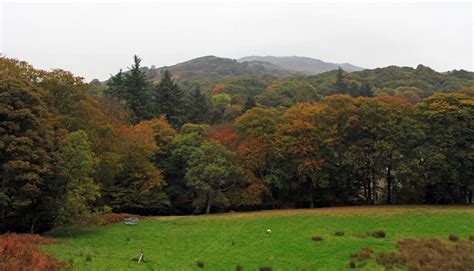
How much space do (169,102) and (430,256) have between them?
59.3 meters

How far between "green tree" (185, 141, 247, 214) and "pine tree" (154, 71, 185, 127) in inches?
1019

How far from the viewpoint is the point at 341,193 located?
169ft

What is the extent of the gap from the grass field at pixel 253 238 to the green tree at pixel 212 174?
560 cm

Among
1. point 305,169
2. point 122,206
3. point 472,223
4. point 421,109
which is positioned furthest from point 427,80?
point 122,206

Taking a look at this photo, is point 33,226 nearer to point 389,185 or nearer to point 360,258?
point 360,258

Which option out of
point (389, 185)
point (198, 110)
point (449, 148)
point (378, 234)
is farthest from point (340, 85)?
point (378, 234)

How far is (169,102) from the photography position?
2968 inches

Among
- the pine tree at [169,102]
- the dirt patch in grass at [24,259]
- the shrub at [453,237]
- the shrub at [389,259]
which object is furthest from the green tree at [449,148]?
the pine tree at [169,102]

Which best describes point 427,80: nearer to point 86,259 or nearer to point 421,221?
point 421,221

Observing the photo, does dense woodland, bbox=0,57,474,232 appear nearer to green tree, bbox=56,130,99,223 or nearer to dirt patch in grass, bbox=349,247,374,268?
green tree, bbox=56,130,99,223

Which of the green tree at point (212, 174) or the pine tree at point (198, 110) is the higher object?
the pine tree at point (198, 110)

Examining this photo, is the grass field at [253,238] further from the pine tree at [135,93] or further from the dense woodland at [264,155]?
the pine tree at [135,93]

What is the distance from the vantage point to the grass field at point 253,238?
23203 millimetres

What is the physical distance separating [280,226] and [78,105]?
78.6 ft
